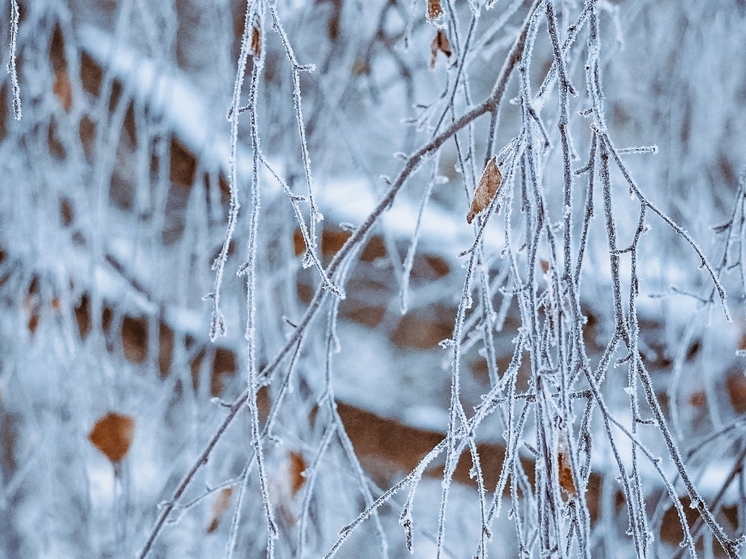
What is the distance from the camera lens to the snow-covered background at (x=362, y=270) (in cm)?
39

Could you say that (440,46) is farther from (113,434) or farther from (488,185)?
(113,434)

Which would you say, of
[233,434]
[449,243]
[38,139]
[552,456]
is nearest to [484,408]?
[552,456]

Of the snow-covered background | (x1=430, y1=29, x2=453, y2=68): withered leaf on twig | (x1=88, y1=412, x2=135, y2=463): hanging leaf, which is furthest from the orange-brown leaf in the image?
(x1=430, y1=29, x2=453, y2=68): withered leaf on twig

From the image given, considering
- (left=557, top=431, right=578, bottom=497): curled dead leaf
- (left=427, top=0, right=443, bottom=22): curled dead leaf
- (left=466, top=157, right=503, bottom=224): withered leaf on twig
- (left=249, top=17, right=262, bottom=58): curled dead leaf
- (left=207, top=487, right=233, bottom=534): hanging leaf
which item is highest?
(left=427, top=0, right=443, bottom=22): curled dead leaf

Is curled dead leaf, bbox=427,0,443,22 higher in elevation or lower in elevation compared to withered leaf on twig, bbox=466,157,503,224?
higher

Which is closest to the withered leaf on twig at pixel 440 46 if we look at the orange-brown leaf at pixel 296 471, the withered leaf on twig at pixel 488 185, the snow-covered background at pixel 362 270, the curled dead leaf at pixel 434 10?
the snow-covered background at pixel 362 270

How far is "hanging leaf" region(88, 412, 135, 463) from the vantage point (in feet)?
3.27

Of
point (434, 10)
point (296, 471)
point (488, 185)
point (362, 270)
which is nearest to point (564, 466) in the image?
point (488, 185)

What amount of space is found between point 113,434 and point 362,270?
775mm

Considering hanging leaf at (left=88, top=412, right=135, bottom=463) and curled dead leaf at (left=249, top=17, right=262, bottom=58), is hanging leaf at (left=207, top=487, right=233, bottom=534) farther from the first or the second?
curled dead leaf at (left=249, top=17, right=262, bottom=58)

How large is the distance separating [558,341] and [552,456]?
0.18 feet

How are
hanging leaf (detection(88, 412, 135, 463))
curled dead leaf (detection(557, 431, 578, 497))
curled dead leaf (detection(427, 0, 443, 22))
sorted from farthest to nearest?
hanging leaf (detection(88, 412, 135, 463))
curled dead leaf (detection(427, 0, 443, 22))
curled dead leaf (detection(557, 431, 578, 497))

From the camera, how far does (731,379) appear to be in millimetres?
1646

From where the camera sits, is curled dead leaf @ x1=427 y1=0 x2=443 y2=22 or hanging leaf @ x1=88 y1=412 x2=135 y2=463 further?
hanging leaf @ x1=88 y1=412 x2=135 y2=463
